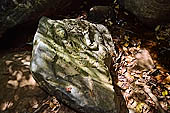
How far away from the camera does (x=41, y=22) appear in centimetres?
459

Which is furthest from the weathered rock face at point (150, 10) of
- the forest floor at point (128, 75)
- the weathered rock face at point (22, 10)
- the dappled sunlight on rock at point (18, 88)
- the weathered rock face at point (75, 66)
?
the dappled sunlight on rock at point (18, 88)

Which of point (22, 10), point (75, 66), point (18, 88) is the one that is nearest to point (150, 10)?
point (75, 66)

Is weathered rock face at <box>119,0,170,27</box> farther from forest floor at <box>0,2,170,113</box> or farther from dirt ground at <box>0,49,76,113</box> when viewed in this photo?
dirt ground at <box>0,49,76,113</box>

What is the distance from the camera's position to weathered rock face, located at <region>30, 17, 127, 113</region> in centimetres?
338

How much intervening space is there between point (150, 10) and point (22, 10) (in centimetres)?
333

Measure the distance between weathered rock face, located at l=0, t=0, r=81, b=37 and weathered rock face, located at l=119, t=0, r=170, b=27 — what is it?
2.05 m

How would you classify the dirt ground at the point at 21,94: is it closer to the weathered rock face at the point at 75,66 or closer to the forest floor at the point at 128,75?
the forest floor at the point at 128,75

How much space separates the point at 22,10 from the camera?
16.9ft

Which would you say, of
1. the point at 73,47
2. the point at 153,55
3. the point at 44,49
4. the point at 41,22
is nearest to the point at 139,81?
the point at 153,55

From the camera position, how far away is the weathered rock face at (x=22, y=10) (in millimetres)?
5020

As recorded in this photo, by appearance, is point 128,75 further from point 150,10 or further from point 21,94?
point 21,94

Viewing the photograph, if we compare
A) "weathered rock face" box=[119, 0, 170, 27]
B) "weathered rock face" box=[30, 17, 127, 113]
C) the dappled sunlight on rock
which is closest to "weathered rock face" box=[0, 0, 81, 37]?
"weathered rock face" box=[30, 17, 127, 113]

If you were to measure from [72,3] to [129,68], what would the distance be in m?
2.82

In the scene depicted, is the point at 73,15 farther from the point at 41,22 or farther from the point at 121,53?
the point at 121,53
